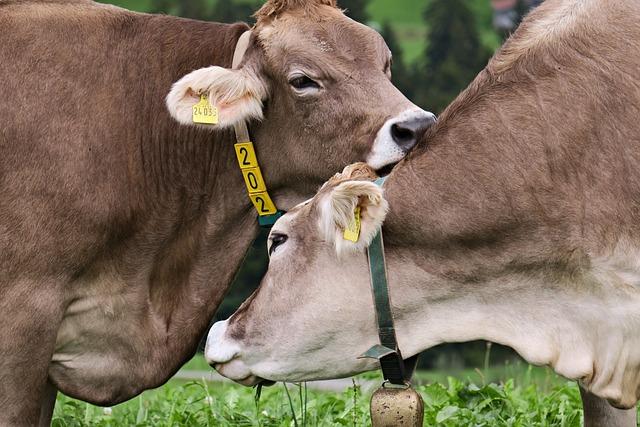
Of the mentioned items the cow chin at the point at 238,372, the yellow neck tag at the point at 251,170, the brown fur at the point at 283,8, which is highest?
the brown fur at the point at 283,8

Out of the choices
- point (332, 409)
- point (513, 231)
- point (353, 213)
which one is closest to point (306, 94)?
point (353, 213)

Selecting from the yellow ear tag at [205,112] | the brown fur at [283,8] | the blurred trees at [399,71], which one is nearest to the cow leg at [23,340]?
the yellow ear tag at [205,112]

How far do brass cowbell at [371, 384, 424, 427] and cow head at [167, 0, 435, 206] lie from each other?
4.10 ft

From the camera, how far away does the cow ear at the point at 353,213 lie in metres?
5.12

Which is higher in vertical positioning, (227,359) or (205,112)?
(205,112)

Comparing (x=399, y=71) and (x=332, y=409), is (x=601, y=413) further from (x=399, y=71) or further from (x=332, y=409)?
(x=399, y=71)

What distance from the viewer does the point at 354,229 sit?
5.21 m

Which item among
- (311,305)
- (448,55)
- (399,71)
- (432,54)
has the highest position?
(311,305)

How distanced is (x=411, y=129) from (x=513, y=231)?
98 cm

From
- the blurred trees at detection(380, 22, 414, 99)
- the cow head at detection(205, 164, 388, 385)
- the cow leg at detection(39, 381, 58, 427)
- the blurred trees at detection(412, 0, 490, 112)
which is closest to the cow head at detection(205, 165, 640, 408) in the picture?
the cow head at detection(205, 164, 388, 385)

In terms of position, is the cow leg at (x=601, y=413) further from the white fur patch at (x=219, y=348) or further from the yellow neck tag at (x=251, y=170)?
the yellow neck tag at (x=251, y=170)

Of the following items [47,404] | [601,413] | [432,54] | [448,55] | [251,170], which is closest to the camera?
[601,413]

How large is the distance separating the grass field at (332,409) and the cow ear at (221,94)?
1.44 meters

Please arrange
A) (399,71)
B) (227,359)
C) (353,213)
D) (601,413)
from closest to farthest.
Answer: (353,213), (227,359), (601,413), (399,71)
